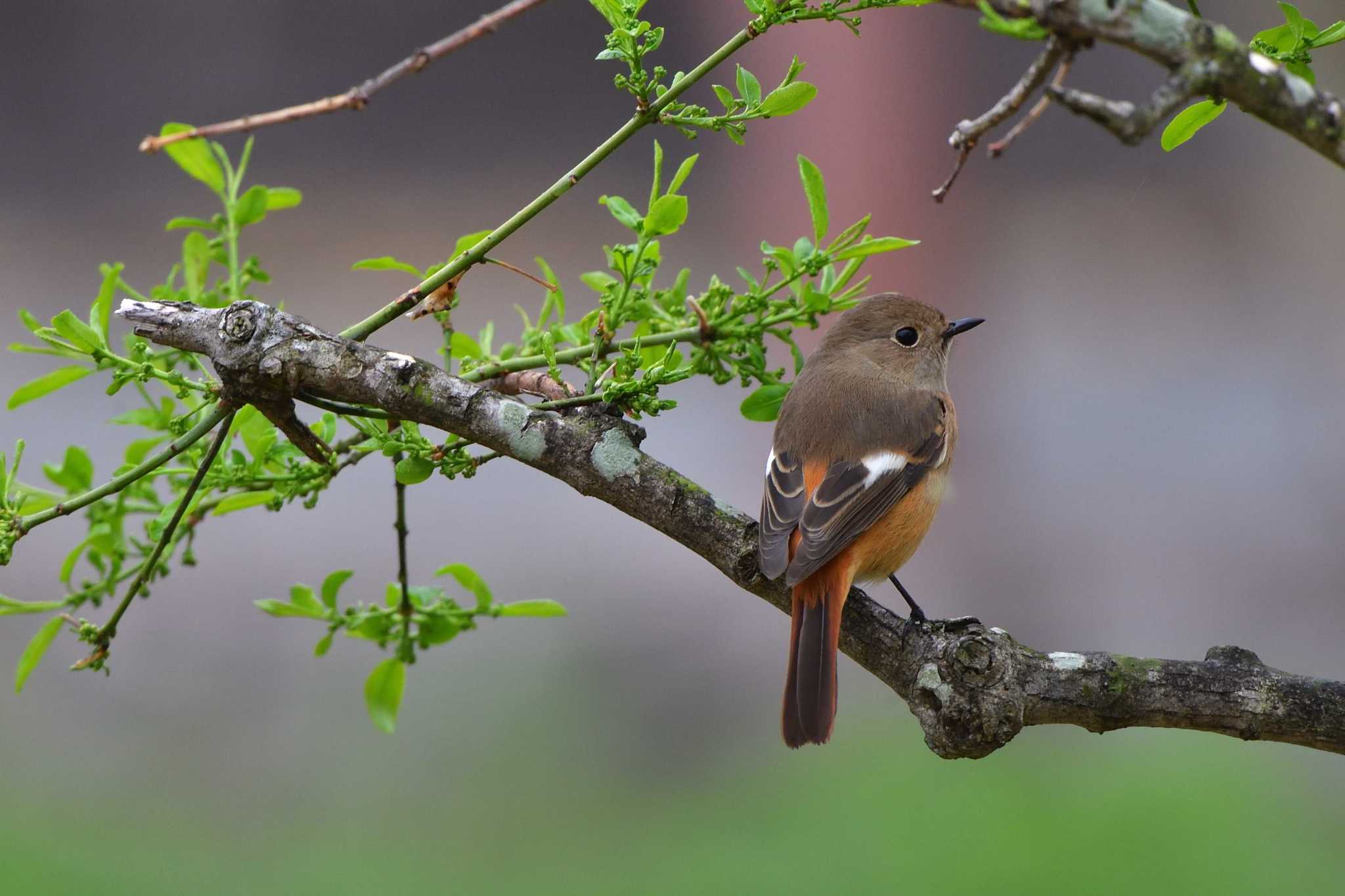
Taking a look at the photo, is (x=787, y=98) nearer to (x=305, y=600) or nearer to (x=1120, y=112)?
(x=1120, y=112)

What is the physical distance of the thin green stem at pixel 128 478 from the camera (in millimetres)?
2008

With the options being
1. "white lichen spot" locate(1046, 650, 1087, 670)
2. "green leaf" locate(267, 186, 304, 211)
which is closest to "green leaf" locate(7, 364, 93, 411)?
"green leaf" locate(267, 186, 304, 211)

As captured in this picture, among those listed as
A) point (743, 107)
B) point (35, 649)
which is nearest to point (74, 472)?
point (35, 649)

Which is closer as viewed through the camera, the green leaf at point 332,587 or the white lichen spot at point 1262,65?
the white lichen spot at point 1262,65

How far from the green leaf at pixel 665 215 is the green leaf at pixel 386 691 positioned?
0.93m

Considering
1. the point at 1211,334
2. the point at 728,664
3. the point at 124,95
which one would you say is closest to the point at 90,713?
the point at 728,664

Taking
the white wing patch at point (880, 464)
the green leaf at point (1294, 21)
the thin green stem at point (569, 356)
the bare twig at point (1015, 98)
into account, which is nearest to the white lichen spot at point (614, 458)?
the thin green stem at point (569, 356)

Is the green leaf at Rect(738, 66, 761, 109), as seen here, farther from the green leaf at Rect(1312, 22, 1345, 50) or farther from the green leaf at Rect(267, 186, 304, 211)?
the green leaf at Rect(267, 186, 304, 211)

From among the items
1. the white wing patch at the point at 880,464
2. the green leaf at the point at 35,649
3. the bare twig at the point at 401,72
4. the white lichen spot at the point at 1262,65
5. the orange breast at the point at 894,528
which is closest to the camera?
the white lichen spot at the point at 1262,65

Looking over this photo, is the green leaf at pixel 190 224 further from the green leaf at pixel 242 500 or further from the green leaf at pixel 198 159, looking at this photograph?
the green leaf at pixel 242 500

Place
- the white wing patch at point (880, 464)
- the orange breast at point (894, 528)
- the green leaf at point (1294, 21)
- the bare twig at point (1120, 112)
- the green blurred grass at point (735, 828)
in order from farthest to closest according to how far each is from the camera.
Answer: the green blurred grass at point (735, 828), the white wing patch at point (880, 464), the orange breast at point (894, 528), the green leaf at point (1294, 21), the bare twig at point (1120, 112)

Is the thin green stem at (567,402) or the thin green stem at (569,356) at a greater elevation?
the thin green stem at (569,356)

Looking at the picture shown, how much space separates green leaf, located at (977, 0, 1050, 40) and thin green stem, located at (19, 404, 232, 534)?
129 centimetres

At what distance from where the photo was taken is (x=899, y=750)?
22.4 ft
